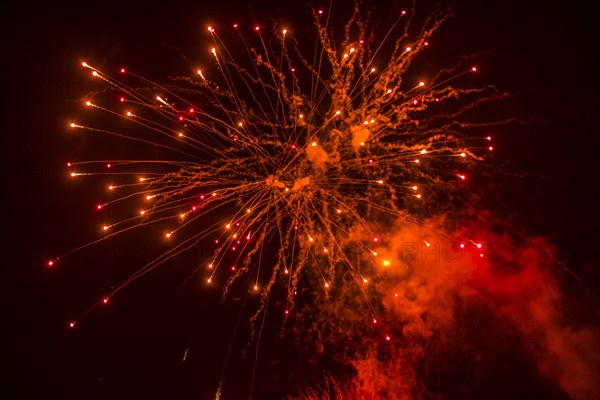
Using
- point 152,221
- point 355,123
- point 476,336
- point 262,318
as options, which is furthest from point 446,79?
point 152,221

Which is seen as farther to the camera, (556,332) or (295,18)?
(295,18)

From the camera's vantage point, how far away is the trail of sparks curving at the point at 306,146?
19.7 ft

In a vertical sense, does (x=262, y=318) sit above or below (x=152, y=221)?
below

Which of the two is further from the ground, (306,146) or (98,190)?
(306,146)

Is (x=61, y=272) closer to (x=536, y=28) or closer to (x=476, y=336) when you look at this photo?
(x=476, y=336)

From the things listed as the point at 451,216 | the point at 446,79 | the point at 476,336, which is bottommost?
the point at 476,336

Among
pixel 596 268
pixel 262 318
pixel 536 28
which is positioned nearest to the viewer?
pixel 596 268

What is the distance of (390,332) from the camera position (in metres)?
6.39

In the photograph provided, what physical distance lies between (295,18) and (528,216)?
508 centimetres

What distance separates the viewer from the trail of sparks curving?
19.7 feet

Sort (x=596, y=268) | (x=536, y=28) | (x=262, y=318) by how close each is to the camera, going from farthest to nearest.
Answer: (x=262, y=318) → (x=536, y=28) → (x=596, y=268)

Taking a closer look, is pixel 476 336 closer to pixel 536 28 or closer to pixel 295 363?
pixel 295 363

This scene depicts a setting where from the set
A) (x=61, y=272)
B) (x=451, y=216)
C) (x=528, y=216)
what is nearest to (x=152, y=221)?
(x=61, y=272)

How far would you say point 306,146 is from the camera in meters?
6.00
